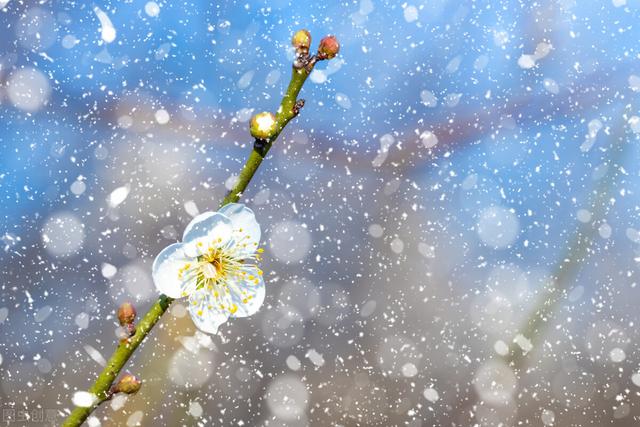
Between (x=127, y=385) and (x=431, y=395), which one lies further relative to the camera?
(x=431, y=395)

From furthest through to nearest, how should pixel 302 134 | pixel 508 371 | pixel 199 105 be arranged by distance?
pixel 508 371, pixel 302 134, pixel 199 105

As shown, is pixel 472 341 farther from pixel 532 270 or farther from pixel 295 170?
pixel 295 170

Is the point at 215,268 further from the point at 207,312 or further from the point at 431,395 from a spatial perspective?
the point at 431,395

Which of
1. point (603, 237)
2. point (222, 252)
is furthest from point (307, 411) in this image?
point (222, 252)

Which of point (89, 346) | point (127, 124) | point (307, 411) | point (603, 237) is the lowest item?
point (89, 346)

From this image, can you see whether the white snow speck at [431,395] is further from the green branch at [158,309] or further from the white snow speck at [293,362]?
the green branch at [158,309]

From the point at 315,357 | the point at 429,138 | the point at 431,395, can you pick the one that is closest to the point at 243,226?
the point at 429,138

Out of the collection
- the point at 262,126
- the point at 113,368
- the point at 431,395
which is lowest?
the point at 113,368
